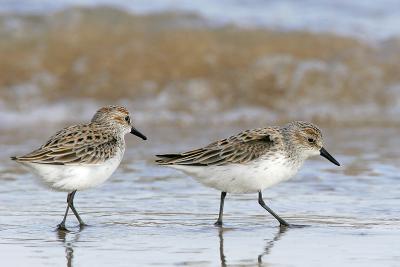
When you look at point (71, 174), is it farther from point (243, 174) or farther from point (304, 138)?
point (304, 138)

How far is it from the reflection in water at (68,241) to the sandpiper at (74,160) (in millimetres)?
194

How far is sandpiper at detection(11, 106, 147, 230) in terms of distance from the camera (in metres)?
8.19

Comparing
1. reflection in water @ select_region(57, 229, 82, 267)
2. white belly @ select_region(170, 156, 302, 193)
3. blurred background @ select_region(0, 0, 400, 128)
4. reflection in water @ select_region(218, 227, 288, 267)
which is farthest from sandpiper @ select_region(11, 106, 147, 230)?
blurred background @ select_region(0, 0, 400, 128)

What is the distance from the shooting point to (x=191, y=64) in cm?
1605

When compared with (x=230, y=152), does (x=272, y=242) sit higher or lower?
lower

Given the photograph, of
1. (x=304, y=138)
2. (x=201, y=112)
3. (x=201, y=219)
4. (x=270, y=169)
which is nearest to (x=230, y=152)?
(x=270, y=169)

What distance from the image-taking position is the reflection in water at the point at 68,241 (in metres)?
6.99

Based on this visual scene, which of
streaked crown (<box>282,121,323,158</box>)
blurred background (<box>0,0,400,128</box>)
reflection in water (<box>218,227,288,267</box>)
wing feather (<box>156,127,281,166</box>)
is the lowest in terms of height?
reflection in water (<box>218,227,288,267</box>)

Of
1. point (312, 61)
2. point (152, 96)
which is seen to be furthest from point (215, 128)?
point (312, 61)

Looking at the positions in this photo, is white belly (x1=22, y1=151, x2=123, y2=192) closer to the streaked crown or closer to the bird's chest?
the bird's chest

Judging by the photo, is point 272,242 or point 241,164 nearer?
point 272,242

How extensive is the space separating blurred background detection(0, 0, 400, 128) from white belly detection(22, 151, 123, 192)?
6145mm

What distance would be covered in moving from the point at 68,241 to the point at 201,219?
1499mm

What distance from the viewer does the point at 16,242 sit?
7.50 meters
